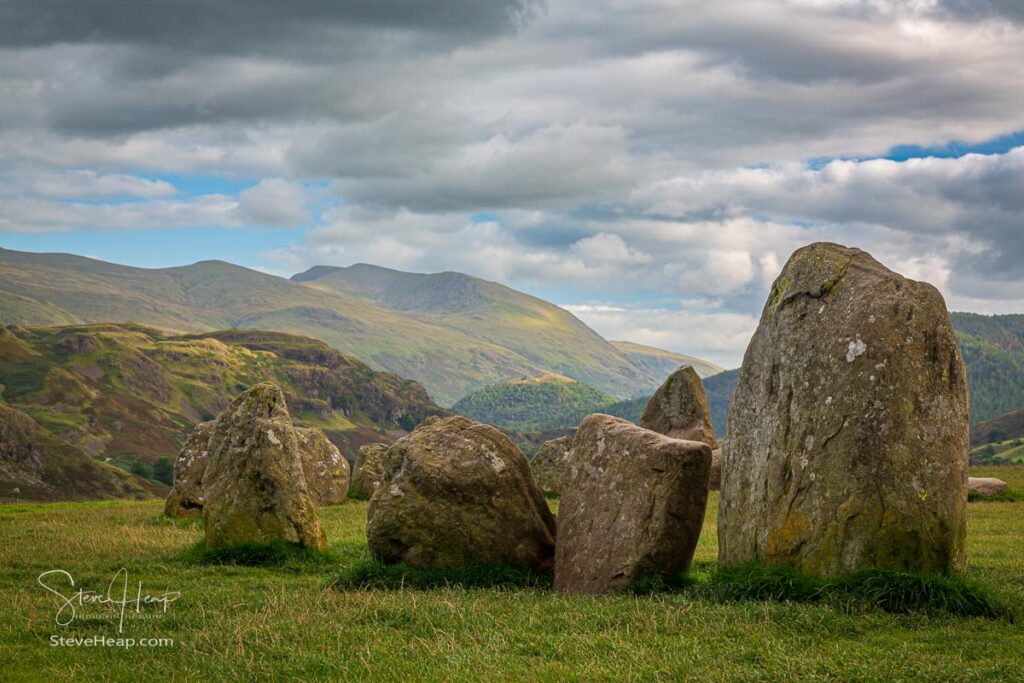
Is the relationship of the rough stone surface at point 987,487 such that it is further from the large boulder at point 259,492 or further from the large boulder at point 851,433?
the large boulder at point 259,492

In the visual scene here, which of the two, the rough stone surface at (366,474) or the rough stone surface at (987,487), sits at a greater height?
the rough stone surface at (987,487)

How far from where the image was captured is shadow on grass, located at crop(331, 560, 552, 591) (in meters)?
18.3

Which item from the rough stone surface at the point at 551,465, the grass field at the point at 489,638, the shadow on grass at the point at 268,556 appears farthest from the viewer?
the rough stone surface at the point at 551,465

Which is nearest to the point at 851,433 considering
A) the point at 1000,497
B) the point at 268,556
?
the point at 268,556

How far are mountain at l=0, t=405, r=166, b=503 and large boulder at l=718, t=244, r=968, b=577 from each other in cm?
15259

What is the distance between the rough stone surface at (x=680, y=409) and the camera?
155 feet

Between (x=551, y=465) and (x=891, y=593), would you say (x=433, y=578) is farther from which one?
(x=551, y=465)

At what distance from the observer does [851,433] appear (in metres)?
15.7

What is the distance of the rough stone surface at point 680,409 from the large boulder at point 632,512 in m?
29.0

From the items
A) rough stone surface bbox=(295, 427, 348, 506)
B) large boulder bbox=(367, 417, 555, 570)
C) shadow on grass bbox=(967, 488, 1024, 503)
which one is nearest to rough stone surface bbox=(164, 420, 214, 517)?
rough stone surface bbox=(295, 427, 348, 506)

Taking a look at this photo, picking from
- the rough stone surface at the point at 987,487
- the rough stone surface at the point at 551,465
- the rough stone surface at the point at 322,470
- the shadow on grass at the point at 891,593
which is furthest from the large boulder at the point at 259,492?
the rough stone surface at the point at 987,487

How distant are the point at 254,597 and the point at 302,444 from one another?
23.1 m

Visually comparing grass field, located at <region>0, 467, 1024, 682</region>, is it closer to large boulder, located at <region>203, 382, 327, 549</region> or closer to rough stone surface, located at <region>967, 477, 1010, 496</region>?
large boulder, located at <region>203, 382, 327, 549</region>

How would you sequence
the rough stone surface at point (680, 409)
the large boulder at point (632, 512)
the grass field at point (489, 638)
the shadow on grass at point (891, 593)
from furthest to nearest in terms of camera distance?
the rough stone surface at point (680, 409) → the large boulder at point (632, 512) → the shadow on grass at point (891, 593) → the grass field at point (489, 638)
